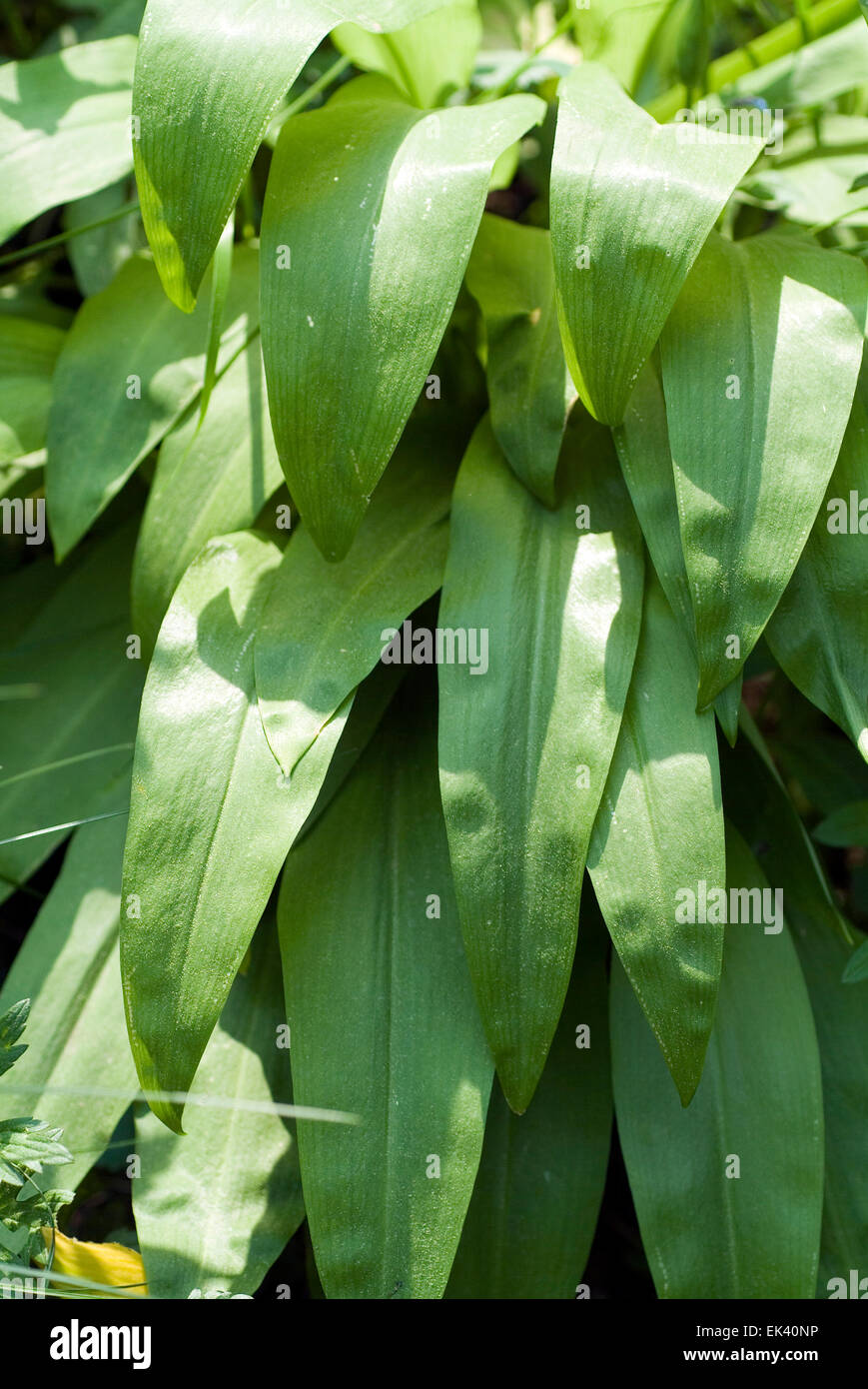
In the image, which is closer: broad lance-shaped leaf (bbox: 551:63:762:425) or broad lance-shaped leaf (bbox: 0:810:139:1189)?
broad lance-shaped leaf (bbox: 551:63:762:425)

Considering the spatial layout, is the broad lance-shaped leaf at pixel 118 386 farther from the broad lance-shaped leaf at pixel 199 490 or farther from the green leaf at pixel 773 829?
the green leaf at pixel 773 829

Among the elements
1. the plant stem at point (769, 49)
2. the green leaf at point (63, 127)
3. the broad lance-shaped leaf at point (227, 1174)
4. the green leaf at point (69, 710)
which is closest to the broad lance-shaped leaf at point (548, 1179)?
the broad lance-shaped leaf at point (227, 1174)

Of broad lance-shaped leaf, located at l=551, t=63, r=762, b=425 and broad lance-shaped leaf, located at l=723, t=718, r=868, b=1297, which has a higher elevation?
broad lance-shaped leaf, located at l=551, t=63, r=762, b=425

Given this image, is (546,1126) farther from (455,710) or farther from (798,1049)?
(455,710)

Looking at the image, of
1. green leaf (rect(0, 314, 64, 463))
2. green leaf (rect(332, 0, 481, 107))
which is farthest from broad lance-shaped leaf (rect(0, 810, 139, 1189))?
green leaf (rect(332, 0, 481, 107))

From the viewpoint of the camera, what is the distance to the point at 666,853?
904mm

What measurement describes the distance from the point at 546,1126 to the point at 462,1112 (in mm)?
170

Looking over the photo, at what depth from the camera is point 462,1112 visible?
91cm

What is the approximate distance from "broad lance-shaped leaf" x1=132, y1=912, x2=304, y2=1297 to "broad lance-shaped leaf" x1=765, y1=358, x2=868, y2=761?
61 cm

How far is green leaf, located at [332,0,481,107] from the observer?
1.29m

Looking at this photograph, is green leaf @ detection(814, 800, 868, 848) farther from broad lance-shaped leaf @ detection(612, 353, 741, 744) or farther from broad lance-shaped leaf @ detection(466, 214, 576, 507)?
broad lance-shaped leaf @ detection(466, 214, 576, 507)

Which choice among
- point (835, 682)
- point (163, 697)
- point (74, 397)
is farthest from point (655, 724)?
point (74, 397)

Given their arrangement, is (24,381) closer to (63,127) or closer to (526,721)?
(63,127)
